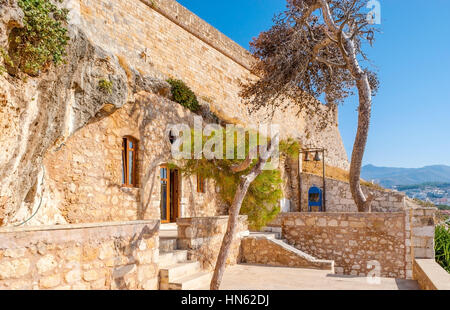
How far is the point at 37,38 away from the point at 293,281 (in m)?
6.51

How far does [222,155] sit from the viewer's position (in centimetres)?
922

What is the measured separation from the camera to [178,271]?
247 inches

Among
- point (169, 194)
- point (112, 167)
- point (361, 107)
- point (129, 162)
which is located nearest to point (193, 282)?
point (112, 167)

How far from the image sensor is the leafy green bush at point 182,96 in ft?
44.1

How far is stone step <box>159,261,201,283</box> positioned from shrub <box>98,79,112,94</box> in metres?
4.24

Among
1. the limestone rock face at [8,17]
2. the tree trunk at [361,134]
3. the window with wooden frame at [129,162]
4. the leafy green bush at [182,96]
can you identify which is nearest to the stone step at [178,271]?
the window with wooden frame at [129,162]

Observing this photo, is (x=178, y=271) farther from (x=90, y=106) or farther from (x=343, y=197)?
(x=343, y=197)

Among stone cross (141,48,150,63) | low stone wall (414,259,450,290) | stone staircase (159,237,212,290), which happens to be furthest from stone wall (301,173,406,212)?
stone staircase (159,237,212,290)

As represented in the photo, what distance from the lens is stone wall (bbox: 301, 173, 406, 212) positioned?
16.4 metres

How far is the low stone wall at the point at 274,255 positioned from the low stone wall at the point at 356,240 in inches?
35.1

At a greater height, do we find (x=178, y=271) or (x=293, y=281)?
(x=178, y=271)

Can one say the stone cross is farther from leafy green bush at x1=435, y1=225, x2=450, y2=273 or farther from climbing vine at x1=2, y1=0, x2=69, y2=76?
leafy green bush at x1=435, y1=225, x2=450, y2=273

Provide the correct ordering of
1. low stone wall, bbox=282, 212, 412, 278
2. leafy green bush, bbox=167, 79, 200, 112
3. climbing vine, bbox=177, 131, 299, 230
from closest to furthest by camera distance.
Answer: climbing vine, bbox=177, 131, 299, 230 < low stone wall, bbox=282, 212, 412, 278 < leafy green bush, bbox=167, 79, 200, 112
